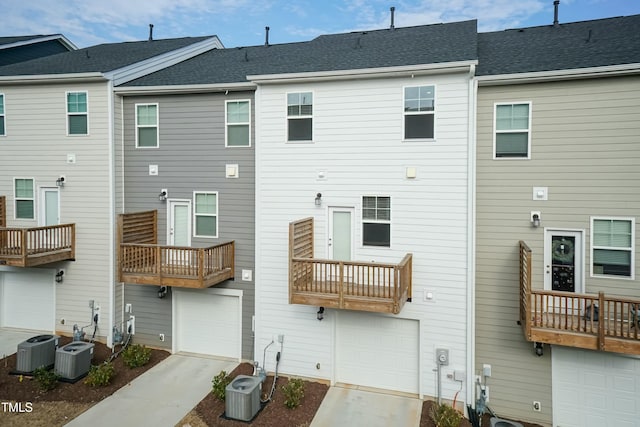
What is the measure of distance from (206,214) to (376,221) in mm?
4543

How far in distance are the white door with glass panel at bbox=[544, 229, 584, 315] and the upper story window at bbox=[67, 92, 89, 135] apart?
11.7 m

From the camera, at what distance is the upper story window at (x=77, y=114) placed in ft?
34.2

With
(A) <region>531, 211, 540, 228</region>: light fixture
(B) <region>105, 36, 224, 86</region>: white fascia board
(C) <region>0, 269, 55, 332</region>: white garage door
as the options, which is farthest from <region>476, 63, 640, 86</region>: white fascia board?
(C) <region>0, 269, 55, 332</region>: white garage door

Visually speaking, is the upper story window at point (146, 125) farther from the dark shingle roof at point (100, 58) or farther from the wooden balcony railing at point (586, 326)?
the wooden balcony railing at point (586, 326)

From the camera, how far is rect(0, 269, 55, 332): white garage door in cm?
1102

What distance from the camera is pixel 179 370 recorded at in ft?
31.1

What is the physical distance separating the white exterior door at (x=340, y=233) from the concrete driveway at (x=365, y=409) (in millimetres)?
3020

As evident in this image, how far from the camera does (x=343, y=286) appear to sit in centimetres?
756

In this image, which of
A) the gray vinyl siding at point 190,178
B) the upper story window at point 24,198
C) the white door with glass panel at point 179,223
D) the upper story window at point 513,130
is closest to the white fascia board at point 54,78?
the gray vinyl siding at point 190,178

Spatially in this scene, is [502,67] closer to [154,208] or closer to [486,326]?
[486,326]

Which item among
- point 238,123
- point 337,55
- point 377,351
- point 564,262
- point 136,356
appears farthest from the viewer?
point 238,123

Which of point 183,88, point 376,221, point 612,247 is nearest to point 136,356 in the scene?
point 376,221

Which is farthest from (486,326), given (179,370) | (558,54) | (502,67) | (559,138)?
(179,370)

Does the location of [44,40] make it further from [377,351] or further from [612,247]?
[612,247]
